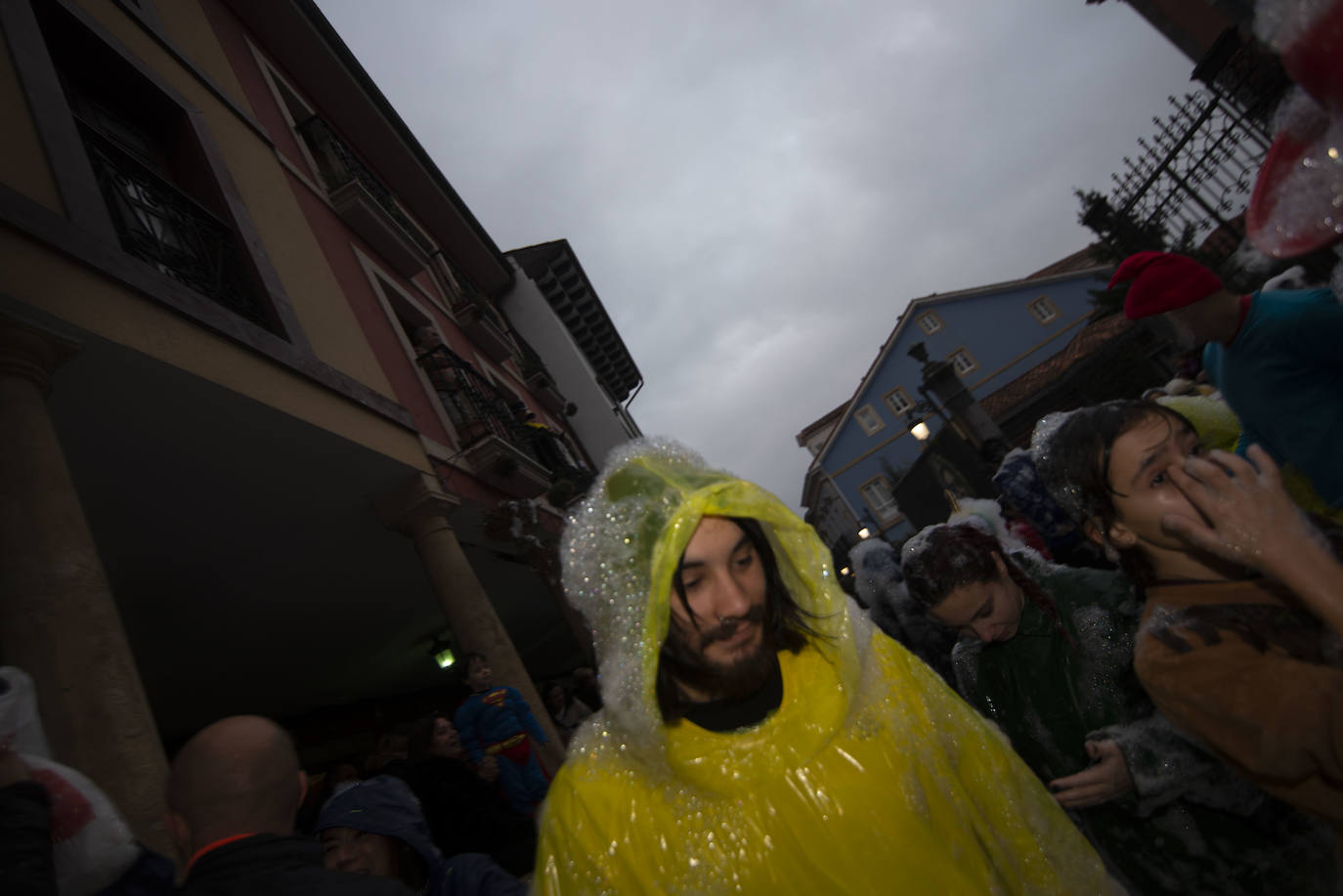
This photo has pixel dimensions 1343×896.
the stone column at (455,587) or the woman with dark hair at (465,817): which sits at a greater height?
the stone column at (455,587)

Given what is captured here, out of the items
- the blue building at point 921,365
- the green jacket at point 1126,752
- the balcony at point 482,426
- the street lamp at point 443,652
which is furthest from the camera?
the blue building at point 921,365

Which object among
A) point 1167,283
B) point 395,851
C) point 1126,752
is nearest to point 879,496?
point 1167,283

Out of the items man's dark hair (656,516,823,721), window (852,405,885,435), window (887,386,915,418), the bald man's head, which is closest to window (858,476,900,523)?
window (852,405,885,435)

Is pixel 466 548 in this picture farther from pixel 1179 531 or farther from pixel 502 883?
pixel 1179 531

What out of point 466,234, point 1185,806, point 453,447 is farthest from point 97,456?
point 466,234

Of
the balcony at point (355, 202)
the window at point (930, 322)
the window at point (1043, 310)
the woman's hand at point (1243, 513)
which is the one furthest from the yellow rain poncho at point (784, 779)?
the window at point (1043, 310)

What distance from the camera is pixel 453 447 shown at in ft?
24.5

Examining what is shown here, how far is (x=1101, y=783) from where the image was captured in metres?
1.71

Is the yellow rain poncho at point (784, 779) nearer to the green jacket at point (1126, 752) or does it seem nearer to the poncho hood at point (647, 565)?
the poncho hood at point (647, 565)

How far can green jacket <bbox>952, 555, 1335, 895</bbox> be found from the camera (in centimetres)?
169

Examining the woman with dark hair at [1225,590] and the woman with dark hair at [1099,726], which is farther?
the woman with dark hair at [1099,726]

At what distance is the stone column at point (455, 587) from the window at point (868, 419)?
2898 centimetres

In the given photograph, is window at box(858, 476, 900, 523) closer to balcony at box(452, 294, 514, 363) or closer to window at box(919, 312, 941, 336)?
window at box(919, 312, 941, 336)

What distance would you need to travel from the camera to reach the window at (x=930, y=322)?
3070 cm
